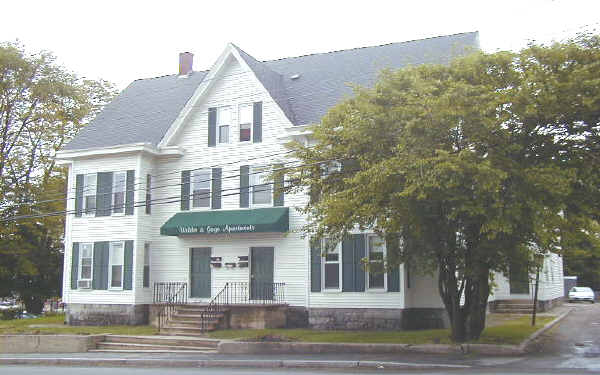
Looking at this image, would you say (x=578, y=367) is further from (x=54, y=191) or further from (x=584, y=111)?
(x=54, y=191)

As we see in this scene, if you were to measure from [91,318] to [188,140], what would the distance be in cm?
810

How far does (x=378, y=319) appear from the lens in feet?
70.6

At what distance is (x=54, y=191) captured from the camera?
117 ft

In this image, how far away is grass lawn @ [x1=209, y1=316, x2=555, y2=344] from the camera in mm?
17812

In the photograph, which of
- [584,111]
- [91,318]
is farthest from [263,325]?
[584,111]

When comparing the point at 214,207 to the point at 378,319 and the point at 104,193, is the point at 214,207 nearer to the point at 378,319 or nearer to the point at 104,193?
the point at 104,193

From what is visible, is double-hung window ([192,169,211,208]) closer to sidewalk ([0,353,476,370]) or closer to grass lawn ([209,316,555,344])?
grass lawn ([209,316,555,344])

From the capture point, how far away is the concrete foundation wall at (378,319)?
21.3m

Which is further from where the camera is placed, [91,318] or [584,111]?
[91,318]

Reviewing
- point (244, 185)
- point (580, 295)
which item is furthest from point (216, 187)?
point (580, 295)

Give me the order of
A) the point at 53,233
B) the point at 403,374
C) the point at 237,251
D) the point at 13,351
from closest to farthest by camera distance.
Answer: the point at 403,374, the point at 13,351, the point at 237,251, the point at 53,233

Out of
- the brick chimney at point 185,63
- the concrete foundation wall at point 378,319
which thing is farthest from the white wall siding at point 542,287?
the brick chimney at point 185,63

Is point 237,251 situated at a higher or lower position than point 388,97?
lower

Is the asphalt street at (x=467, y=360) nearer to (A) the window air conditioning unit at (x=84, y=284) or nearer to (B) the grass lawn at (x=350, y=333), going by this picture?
(B) the grass lawn at (x=350, y=333)
